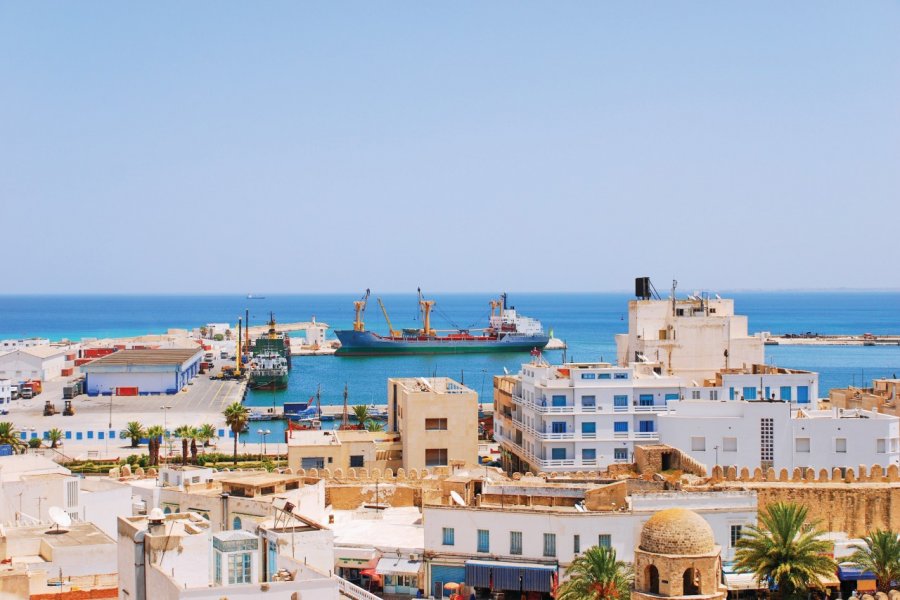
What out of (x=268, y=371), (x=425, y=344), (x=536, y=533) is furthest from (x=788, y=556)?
(x=425, y=344)

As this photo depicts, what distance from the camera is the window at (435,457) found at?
42.4 metres

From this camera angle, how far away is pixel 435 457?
42.5 metres

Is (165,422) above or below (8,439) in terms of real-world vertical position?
below

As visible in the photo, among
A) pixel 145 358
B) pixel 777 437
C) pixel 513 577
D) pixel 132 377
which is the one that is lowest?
pixel 132 377

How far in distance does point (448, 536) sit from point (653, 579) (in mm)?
10581

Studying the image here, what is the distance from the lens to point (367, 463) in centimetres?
4166

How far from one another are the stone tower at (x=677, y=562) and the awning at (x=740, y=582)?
860 centimetres

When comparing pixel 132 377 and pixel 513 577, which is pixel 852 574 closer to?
pixel 513 577

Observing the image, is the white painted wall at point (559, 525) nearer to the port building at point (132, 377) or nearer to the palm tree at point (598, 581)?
the palm tree at point (598, 581)

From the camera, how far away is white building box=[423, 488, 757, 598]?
92.1ft

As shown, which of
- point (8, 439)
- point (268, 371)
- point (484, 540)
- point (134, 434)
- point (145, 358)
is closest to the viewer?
point (484, 540)

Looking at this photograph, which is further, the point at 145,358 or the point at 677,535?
the point at 145,358

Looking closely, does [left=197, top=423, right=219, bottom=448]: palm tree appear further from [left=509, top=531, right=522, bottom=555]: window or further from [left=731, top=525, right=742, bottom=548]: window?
[left=731, top=525, right=742, bottom=548]: window

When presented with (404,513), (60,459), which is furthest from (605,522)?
(60,459)
